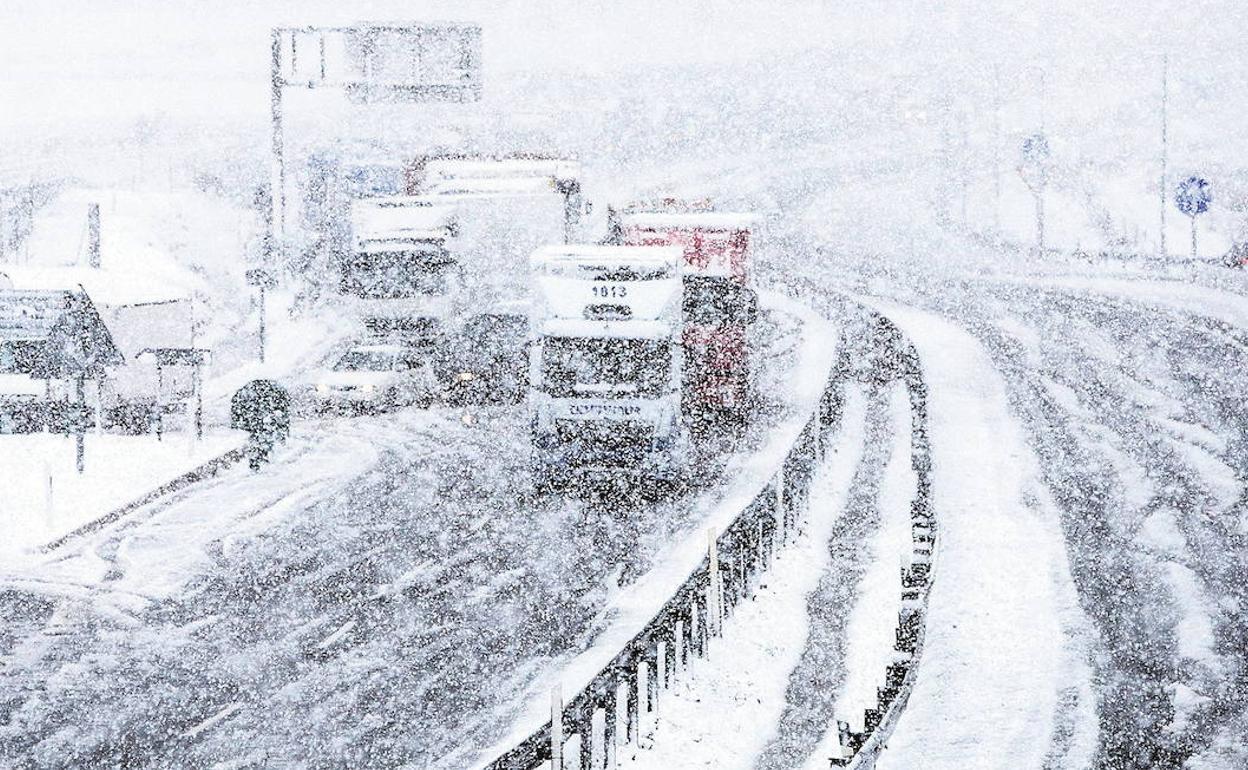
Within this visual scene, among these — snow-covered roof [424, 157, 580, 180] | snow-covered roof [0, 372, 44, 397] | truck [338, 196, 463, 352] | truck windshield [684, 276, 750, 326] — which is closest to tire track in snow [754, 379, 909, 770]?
truck windshield [684, 276, 750, 326]

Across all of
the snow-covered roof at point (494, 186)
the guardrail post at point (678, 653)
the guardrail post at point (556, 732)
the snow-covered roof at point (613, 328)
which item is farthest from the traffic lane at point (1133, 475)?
the snow-covered roof at point (494, 186)

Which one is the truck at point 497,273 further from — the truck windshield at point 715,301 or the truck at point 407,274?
the truck windshield at point 715,301

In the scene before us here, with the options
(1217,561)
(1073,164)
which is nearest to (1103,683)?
(1217,561)

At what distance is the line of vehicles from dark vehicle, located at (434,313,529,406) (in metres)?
0.04

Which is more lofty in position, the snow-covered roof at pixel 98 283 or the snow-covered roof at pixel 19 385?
the snow-covered roof at pixel 98 283

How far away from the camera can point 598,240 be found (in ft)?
132

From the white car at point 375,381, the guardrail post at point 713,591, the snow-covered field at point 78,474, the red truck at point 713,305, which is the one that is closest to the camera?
the guardrail post at point 713,591

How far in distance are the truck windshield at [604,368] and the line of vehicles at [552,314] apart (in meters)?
0.02

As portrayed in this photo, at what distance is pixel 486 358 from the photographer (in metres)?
33.5

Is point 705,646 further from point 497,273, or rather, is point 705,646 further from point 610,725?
point 497,273

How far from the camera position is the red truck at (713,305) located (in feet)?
93.5

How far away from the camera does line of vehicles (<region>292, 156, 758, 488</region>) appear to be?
2242 centimetres

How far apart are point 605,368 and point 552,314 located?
3.72ft

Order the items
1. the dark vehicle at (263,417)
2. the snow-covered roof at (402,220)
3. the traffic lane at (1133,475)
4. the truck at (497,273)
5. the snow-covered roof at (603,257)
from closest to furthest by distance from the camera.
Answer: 1. the traffic lane at (1133,475)
2. the snow-covered roof at (603,257)
3. the dark vehicle at (263,417)
4. the truck at (497,273)
5. the snow-covered roof at (402,220)
